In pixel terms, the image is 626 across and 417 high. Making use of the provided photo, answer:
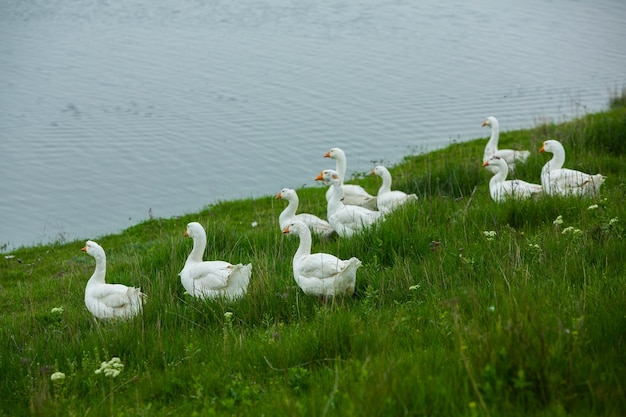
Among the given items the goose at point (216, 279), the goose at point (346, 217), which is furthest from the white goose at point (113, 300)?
the goose at point (346, 217)

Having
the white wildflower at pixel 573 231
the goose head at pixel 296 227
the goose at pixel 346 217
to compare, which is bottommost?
the goose at pixel 346 217

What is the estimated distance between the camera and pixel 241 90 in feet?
81.3

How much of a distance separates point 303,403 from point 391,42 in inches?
1175

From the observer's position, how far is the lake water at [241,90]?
1725cm

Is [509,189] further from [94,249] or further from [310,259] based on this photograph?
[94,249]

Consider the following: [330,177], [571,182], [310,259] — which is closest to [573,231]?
[310,259]

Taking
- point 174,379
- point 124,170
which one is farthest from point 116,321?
point 124,170

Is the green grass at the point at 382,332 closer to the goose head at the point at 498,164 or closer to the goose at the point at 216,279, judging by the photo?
the goose at the point at 216,279

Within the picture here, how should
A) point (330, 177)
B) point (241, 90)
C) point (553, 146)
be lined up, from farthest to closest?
point (241, 90) → point (330, 177) → point (553, 146)

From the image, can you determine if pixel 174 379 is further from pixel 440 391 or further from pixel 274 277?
pixel 274 277

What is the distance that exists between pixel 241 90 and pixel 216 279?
1773 centimetres

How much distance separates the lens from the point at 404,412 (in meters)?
3.94

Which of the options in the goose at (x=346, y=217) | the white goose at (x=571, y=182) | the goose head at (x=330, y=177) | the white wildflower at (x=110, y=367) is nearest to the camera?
the white wildflower at (x=110, y=367)

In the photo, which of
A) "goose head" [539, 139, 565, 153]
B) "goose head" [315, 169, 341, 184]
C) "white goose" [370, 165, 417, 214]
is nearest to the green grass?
"white goose" [370, 165, 417, 214]
